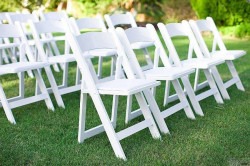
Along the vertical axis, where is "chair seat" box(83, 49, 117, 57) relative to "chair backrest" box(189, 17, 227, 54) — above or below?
above

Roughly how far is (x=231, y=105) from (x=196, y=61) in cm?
68

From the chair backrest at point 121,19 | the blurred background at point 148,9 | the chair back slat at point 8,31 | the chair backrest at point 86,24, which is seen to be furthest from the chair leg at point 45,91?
the blurred background at point 148,9

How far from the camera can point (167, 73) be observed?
4.61 metres

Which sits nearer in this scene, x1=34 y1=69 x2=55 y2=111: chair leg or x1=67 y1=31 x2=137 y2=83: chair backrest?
x1=67 y1=31 x2=137 y2=83: chair backrest

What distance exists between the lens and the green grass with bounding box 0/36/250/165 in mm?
3814

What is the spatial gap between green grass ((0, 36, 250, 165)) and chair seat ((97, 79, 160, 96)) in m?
0.53

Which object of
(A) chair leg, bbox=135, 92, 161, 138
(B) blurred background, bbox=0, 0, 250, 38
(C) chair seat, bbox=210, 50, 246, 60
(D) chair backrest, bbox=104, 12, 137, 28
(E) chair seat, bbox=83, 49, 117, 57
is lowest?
(B) blurred background, bbox=0, 0, 250, 38

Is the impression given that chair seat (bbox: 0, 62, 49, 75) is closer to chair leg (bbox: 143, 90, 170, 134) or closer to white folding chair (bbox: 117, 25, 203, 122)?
white folding chair (bbox: 117, 25, 203, 122)

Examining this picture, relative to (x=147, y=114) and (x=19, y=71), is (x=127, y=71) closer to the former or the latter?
(x=147, y=114)

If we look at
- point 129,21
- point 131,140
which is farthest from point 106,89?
point 129,21

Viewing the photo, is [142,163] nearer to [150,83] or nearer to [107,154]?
[107,154]

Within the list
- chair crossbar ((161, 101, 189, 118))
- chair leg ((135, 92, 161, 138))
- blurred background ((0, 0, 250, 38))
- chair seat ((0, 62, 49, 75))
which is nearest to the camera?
chair leg ((135, 92, 161, 138))

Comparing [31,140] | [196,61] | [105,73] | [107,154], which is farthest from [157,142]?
[105,73]

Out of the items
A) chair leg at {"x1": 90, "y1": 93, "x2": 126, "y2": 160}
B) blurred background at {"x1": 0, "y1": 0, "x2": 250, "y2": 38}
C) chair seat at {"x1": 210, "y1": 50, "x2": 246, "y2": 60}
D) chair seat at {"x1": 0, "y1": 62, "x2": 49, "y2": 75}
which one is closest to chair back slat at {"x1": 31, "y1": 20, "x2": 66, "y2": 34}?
chair seat at {"x1": 0, "y1": 62, "x2": 49, "y2": 75}
